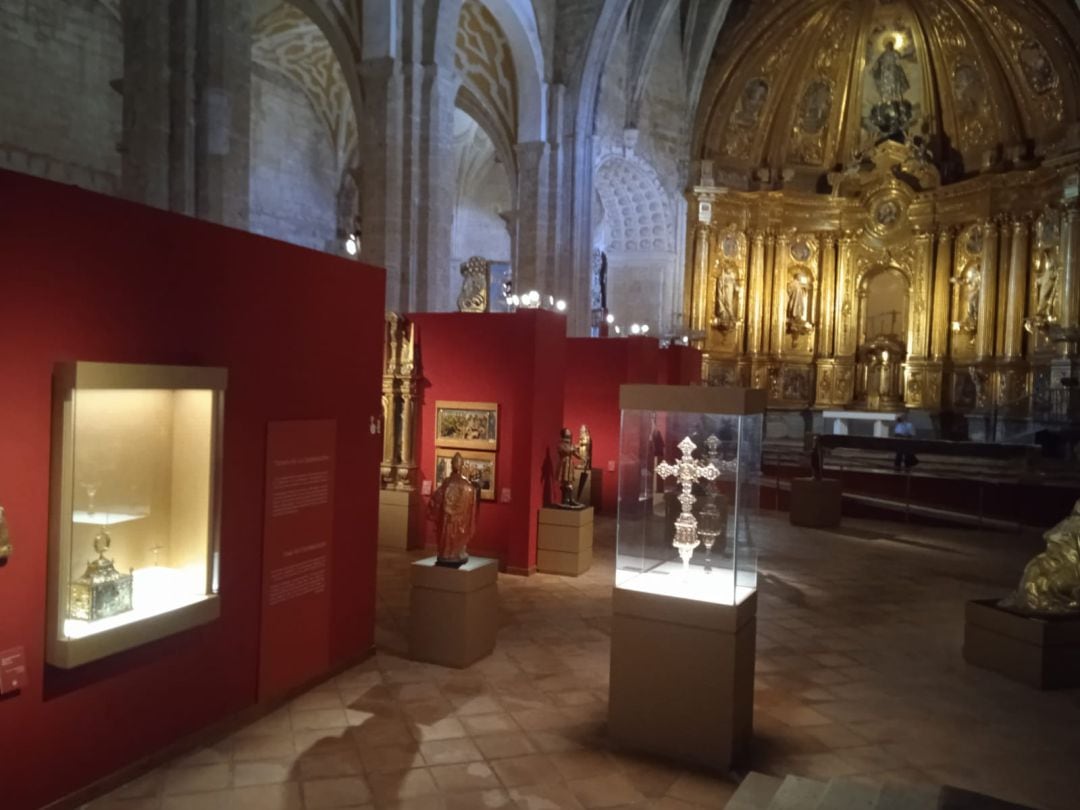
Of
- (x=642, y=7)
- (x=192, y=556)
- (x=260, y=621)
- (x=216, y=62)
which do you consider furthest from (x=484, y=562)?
(x=642, y=7)

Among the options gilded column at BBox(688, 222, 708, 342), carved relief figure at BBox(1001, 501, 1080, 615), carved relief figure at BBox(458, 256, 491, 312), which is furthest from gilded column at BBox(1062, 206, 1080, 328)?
carved relief figure at BBox(1001, 501, 1080, 615)

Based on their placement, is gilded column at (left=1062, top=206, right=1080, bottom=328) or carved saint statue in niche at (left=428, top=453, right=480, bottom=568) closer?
carved saint statue in niche at (left=428, top=453, right=480, bottom=568)

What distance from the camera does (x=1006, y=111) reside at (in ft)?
69.7

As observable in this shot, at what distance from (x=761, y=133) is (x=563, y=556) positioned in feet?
60.0

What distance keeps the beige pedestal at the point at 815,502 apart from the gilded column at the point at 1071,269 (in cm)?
948

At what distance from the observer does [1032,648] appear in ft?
21.2

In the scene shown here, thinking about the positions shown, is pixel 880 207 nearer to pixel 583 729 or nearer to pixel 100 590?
pixel 583 729

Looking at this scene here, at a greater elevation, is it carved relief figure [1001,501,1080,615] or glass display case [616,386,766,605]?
glass display case [616,386,766,605]

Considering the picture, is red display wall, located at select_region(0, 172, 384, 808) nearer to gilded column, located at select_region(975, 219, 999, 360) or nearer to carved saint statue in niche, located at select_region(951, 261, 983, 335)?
gilded column, located at select_region(975, 219, 999, 360)

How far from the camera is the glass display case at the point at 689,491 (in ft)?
16.0

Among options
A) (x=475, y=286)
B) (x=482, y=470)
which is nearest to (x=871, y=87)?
(x=475, y=286)

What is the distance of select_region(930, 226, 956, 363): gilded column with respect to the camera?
74.8 feet

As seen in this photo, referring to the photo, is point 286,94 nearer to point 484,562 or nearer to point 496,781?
point 484,562

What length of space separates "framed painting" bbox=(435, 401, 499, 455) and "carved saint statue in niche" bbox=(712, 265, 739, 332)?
15059 mm
